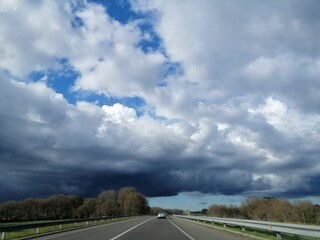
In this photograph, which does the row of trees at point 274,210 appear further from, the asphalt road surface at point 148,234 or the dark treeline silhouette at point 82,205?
the dark treeline silhouette at point 82,205

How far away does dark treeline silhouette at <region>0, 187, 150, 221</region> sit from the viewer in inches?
6245

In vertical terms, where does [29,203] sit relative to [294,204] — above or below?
above

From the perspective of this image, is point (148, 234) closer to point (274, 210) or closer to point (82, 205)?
point (274, 210)

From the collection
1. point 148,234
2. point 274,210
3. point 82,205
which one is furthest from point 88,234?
point 82,205

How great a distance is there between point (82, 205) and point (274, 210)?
95035 millimetres

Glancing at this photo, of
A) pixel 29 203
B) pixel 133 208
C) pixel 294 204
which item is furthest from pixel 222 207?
pixel 29 203

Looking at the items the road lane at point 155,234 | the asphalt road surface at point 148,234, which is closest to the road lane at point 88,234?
the asphalt road surface at point 148,234

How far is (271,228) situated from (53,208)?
167m

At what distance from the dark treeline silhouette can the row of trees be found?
56.7 m

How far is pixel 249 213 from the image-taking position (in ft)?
389

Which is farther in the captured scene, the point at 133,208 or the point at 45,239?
the point at 133,208

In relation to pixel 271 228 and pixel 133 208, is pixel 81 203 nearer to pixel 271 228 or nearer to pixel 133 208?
pixel 133 208

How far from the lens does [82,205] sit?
167 metres

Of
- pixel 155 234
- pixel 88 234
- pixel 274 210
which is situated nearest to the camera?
pixel 155 234
